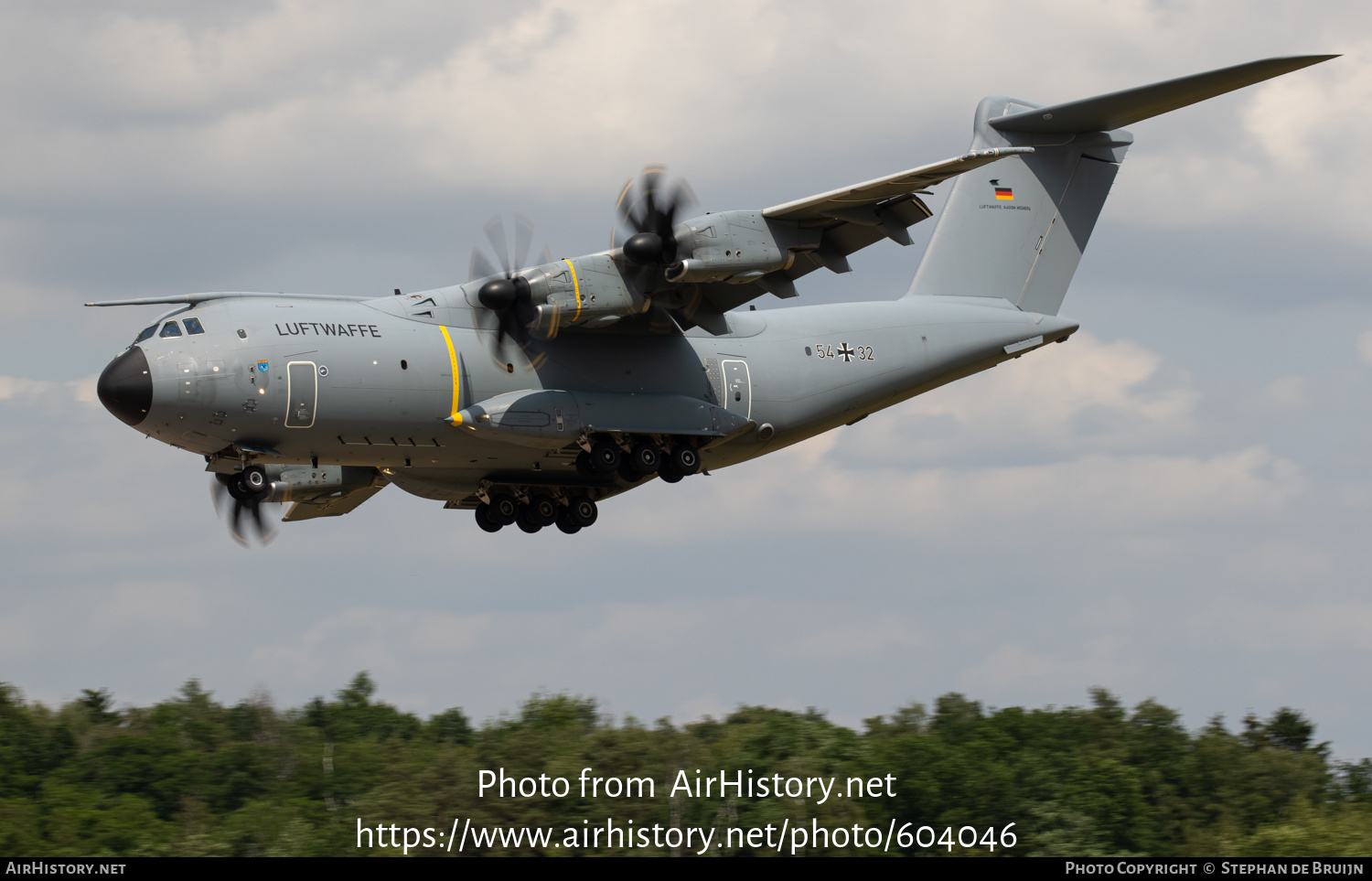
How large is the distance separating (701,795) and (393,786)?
6.91m

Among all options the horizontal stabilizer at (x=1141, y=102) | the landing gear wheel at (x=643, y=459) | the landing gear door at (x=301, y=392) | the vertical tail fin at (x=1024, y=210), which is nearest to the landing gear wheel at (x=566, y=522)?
the landing gear wheel at (x=643, y=459)

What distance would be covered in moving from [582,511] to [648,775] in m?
16.0

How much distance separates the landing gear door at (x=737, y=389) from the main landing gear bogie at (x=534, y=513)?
267 cm

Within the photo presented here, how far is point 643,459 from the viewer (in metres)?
20.6

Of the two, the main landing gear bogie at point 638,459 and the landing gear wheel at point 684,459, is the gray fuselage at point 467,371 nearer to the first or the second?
the main landing gear bogie at point 638,459

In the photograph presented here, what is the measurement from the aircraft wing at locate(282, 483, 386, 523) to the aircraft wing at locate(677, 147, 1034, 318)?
5927 mm

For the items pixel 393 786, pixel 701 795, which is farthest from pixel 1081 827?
pixel 393 786

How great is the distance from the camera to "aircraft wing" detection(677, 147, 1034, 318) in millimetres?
18594

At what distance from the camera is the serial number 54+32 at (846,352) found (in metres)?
22.1

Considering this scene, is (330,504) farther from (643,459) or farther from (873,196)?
(873,196)

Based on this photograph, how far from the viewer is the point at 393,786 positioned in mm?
36188

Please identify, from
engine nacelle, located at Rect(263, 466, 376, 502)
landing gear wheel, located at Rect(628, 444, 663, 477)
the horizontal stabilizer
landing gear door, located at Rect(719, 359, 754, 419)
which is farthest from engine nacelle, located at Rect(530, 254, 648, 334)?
the horizontal stabilizer

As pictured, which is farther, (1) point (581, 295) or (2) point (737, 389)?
(2) point (737, 389)

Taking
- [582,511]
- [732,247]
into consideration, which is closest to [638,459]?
[582,511]
